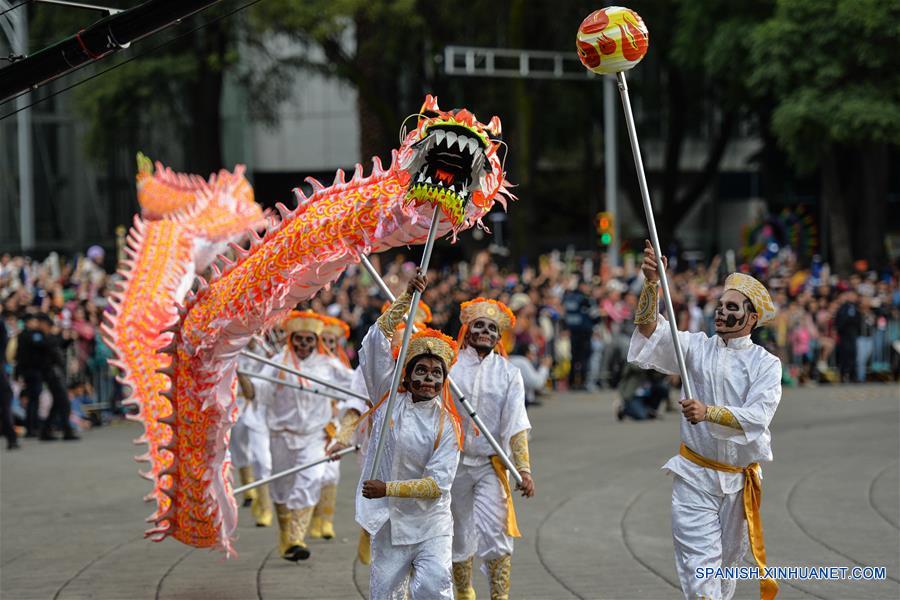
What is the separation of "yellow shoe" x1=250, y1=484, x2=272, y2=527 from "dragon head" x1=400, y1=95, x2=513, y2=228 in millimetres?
5144

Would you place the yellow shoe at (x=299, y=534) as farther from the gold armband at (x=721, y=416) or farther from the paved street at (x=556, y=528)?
the gold armband at (x=721, y=416)

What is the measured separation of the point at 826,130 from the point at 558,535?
860 inches

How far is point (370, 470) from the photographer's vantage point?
756 cm

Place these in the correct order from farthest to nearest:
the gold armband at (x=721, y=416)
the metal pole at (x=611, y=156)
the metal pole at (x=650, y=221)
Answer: the metal pole at (x=611, y=156) < the gold armband at (x=721, y=416) < the metal pole at (x=650, y=221)

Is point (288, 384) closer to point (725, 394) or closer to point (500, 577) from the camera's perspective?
point (500, 577)

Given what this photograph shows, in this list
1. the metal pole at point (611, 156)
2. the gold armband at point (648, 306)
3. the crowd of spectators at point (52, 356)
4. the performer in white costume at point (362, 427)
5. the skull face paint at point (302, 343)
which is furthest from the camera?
the metal pole at point (611, 156)

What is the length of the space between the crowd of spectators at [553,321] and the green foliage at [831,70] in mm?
3964

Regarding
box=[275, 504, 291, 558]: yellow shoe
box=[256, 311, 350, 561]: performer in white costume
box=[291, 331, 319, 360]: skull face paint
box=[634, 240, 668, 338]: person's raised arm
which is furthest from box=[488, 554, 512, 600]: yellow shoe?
box=[291, 331, 319, 360]: skull face paint

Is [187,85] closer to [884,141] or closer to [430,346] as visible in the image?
[884,141]

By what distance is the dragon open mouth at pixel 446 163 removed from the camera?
297 inches

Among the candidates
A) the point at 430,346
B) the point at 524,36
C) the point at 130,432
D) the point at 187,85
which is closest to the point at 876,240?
the point at 524,36

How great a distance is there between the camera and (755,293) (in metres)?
7.77

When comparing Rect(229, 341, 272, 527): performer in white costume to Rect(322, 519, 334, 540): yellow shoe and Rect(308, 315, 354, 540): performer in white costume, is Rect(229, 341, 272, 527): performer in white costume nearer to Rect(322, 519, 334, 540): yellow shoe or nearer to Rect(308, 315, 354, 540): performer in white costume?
Rect(308, 315, 354, 540): performer in white costume

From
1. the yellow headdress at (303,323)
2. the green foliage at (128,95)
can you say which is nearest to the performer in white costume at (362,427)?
the yellow headdress at (303,323)
